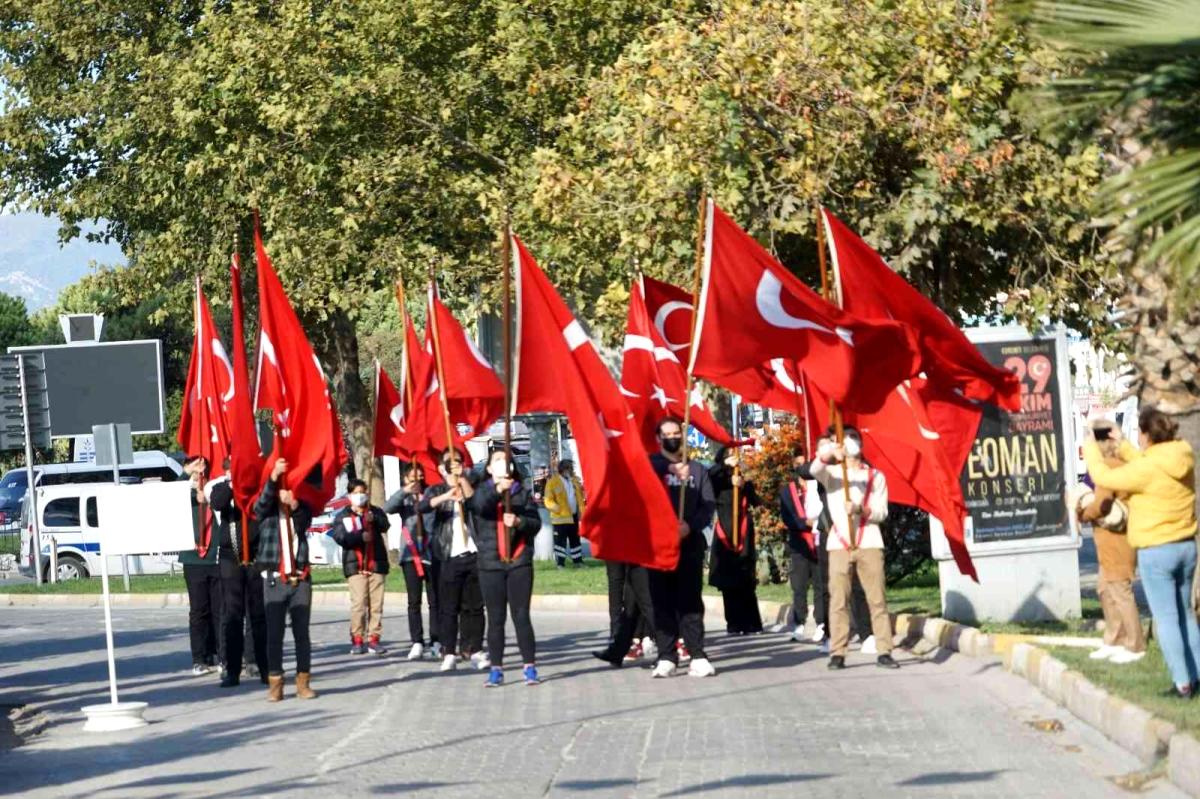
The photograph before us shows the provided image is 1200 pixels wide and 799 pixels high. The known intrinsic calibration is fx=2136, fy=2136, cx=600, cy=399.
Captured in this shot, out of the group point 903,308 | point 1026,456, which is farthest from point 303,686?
point 1026,456

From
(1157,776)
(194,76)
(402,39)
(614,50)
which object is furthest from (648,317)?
(194,76)

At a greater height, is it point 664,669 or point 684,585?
point 684,585

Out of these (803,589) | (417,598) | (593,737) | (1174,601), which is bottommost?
(593,737)

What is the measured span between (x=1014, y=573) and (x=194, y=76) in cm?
2076

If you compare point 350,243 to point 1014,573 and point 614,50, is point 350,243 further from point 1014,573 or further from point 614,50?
point 1014,573

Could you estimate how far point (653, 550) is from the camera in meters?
15.0

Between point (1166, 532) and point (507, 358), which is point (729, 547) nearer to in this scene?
point (507, 358)

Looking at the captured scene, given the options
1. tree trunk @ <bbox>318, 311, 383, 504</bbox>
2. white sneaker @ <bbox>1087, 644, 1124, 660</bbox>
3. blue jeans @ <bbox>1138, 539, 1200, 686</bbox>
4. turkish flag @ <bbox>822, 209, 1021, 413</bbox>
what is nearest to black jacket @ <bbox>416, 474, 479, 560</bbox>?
turkish flag @ <bbox>822, 209, 1021, 413</bbox>

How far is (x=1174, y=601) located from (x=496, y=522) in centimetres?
558

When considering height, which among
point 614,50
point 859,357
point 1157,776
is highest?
point 614,50

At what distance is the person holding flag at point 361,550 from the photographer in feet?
63.1

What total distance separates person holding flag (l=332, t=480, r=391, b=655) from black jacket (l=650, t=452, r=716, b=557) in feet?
12.8

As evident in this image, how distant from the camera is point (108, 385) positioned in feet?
145

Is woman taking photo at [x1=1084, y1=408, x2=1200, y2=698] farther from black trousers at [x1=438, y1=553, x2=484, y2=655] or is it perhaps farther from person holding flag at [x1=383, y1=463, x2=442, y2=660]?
person holding flag at [x1=383, y1=463, x2=442, y2=660]
